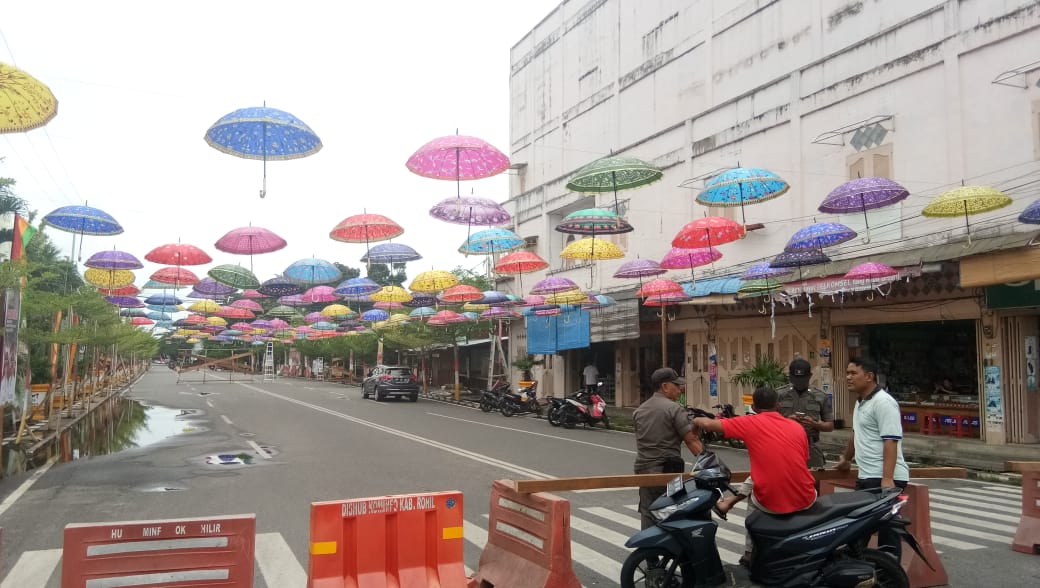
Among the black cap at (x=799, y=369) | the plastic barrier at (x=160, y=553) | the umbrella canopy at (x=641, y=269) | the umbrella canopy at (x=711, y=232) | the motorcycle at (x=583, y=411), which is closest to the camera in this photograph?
the plastic barrier at (x=160, y=553)

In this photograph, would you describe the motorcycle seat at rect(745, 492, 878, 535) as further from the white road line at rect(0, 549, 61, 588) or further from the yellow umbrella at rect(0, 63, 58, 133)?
the yellow umbrella at rect(0, 63, 58, 133)

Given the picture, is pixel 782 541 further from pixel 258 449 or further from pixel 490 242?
pixel 490 242

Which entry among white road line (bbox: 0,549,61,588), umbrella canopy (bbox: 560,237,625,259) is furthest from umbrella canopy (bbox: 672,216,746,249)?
white road line (bbox: 0,549,61,588)

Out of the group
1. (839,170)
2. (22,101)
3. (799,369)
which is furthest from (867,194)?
(22,101)

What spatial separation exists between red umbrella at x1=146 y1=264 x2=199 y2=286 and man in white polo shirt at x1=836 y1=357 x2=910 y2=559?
23.3 metres

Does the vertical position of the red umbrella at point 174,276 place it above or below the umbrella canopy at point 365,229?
below

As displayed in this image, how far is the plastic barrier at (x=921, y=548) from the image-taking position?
5.70 meters

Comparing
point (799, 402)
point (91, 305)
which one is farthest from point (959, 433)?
point (91, 305)

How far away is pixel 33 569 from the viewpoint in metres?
6.28

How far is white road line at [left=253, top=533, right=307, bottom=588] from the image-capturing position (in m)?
5.93

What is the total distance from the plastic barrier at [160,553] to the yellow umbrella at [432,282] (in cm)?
1929

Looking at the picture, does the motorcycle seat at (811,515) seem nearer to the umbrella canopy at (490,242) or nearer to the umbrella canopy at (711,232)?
the umbrella canopy at (711,232)

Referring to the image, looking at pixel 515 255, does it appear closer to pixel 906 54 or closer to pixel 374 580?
pixel 906 54

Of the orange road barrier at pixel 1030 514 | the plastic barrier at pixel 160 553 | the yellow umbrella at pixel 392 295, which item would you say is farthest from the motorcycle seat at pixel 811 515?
the yellow umbrella at pixel 392 295
